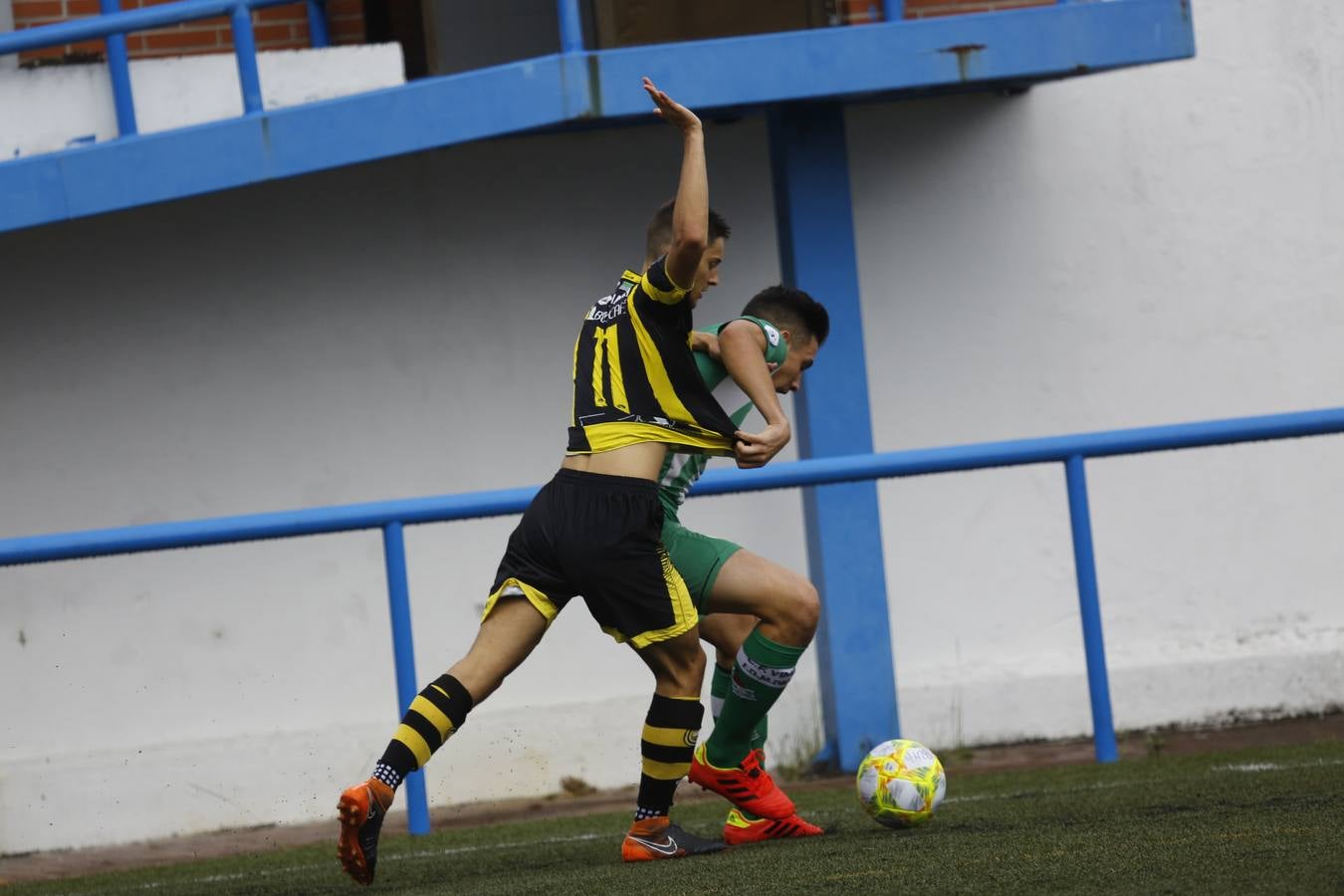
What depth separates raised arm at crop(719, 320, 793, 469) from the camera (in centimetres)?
429

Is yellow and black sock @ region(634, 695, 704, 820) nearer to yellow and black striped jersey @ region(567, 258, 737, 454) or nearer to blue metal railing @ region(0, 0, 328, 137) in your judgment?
yellow and black striped jersey @ region(567, 258, 737, 454)

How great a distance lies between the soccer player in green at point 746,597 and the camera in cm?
461

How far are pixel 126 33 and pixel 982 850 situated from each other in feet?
14.5

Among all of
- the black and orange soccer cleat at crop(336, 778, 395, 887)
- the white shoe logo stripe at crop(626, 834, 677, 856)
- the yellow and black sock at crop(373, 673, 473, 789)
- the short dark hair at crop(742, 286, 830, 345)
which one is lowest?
the white shoe logo stripe at crop(626, 834, 677, 856)

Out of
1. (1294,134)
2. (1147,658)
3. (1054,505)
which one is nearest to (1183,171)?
(1294,134)

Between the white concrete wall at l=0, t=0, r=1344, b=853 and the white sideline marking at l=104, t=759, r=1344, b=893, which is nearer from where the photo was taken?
the white sideline marking at l=104, t=759, r=1344, b=893

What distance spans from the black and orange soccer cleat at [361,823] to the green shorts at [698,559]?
36.9 inches

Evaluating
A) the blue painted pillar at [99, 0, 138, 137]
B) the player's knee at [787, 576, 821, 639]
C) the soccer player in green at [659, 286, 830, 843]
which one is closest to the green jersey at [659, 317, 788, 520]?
the soccer player in green at [659, 286, 830, 843]

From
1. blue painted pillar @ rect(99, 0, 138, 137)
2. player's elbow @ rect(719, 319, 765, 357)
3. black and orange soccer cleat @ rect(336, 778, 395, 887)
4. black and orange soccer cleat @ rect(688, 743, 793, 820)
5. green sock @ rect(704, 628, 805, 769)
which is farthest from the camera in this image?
blue painted pillar @ rect(99, 0, 138, 137)

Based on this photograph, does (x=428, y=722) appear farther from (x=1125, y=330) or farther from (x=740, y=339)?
(x=1125, y=330)

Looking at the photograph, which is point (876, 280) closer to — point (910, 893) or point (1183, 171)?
point (1183, 171)

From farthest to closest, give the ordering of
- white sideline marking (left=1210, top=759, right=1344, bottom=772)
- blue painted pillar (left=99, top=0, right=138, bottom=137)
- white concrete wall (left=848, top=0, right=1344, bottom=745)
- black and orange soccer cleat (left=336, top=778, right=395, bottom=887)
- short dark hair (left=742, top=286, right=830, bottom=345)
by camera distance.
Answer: white concrete wall (left=848, top=0, right=1344, bottom=745)
blue painted pillar (left=99, top=0, right=138, bottom=137)
white sideline marking (left=1210, top=759, right=1344, bottom=772)
short dark hair (left=742, top=286, right=830, bottom=345)
black and orange soccer cleat (left=336, top=778, right=395, bottom=887)

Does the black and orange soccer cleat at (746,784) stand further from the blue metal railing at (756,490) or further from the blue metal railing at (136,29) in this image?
the blue metal railing at (136,29)

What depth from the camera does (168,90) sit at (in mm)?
7121
